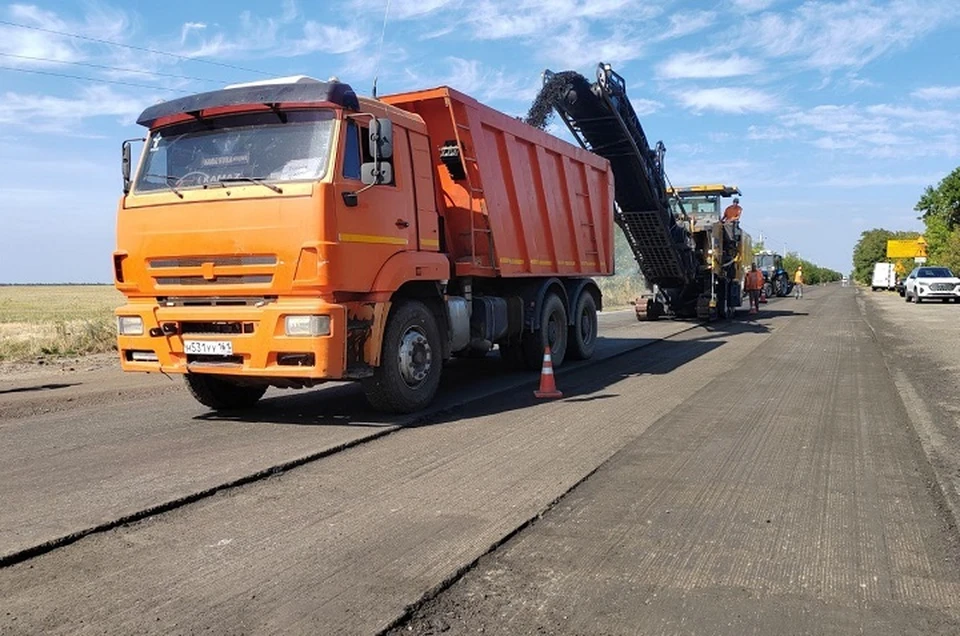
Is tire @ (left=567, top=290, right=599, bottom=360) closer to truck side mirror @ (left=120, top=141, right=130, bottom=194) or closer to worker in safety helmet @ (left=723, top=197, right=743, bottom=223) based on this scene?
truck side mirror @ (left=120, top=141, right=130, bottom=194)

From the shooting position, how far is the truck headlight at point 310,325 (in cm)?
612

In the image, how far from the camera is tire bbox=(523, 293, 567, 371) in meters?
10.3

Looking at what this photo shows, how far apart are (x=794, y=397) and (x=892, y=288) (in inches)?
2402

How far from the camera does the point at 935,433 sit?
641 cm

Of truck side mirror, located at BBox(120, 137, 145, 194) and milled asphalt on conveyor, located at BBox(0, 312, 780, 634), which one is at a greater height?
truck side mirror, located at BBox(120, 137, 145, 194)

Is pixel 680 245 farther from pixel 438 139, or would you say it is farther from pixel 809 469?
pixel 809 469

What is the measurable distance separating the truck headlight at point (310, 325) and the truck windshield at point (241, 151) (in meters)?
1.13

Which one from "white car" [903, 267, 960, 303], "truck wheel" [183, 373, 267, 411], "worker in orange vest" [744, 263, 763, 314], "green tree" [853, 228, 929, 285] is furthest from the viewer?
"green tree" [853, 228, 929, 285]

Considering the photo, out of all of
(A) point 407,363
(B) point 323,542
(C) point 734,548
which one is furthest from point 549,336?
(B) point 323,542

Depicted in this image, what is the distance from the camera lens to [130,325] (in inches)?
272

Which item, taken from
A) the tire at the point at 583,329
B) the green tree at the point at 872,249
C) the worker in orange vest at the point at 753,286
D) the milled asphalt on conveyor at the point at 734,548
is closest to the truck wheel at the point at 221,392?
the milled asphalt on conveyor at the point at 734,548

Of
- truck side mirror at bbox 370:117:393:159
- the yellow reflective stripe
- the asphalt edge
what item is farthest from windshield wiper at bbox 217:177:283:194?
the asphalt edge

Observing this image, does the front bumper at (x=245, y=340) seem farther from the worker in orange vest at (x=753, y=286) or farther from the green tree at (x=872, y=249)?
the green tree at (x=872, y=249)

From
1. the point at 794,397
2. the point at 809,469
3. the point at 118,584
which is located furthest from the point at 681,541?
the point at 794,397
